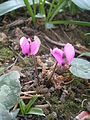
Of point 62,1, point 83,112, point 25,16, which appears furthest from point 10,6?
point 83,112

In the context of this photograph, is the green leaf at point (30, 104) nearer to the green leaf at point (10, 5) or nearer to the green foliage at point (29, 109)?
the green foliage at point (29, 109)

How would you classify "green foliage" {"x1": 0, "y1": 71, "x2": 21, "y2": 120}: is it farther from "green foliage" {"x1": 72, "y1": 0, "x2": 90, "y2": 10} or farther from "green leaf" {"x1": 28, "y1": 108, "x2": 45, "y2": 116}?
"green foliage" {"x1": 72, "y1": 0, "x2": 90, "y2": 10}

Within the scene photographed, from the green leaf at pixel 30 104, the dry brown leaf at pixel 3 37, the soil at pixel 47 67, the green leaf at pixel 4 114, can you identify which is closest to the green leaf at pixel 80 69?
the soil at pixel 47 67

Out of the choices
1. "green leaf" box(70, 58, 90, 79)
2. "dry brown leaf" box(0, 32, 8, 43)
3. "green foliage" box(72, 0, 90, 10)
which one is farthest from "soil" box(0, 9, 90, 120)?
"green foliage" box(72, 0, 90, 10)

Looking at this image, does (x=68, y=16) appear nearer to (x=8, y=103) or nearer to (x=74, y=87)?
(x=74, y=87)

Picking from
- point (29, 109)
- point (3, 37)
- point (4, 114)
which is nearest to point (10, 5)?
A: point (3, 37)
